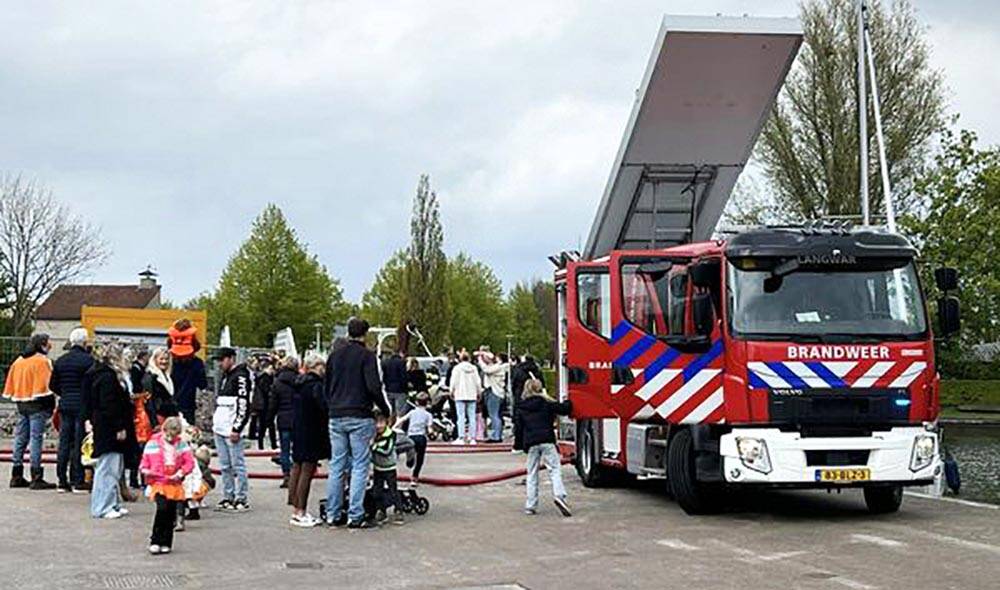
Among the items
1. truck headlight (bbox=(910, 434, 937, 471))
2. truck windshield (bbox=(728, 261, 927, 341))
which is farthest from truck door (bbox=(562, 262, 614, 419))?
truck headlight (bbox=(910, 434, 937, 471))

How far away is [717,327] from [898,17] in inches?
1685

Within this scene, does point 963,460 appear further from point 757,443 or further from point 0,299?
point 0,299

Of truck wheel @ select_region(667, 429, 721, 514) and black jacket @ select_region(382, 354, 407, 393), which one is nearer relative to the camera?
truck wheel @ select_region(667, 429, 721, 514)

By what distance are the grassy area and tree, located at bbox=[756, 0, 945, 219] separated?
759 centimetres

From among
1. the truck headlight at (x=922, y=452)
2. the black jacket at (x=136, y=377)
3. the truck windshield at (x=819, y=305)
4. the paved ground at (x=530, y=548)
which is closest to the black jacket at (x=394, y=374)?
the paved ground at (x=530, y=548)

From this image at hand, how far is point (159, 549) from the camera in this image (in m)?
11.9

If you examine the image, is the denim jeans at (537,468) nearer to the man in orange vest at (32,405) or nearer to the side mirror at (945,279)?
the side mirror at (945,279)

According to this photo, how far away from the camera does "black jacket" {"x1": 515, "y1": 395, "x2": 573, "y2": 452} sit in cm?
1504

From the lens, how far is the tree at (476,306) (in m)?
85.6

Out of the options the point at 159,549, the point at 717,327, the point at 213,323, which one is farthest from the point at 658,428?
the point at 213,323

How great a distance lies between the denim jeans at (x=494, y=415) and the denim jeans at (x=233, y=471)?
12442 mm

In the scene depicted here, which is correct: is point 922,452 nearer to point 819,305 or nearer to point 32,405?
point 819,305

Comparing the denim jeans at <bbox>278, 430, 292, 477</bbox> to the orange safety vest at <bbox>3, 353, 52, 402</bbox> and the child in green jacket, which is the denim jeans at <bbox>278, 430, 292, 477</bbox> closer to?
the orange safety vest at <bbox>3, 353, 52, 402</bbox>

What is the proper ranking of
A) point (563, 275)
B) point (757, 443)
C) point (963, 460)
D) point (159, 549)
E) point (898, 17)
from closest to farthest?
point (159, 549)
point (757, 443)
point (563, 275)
point (963, 460)
point (898, 17)
